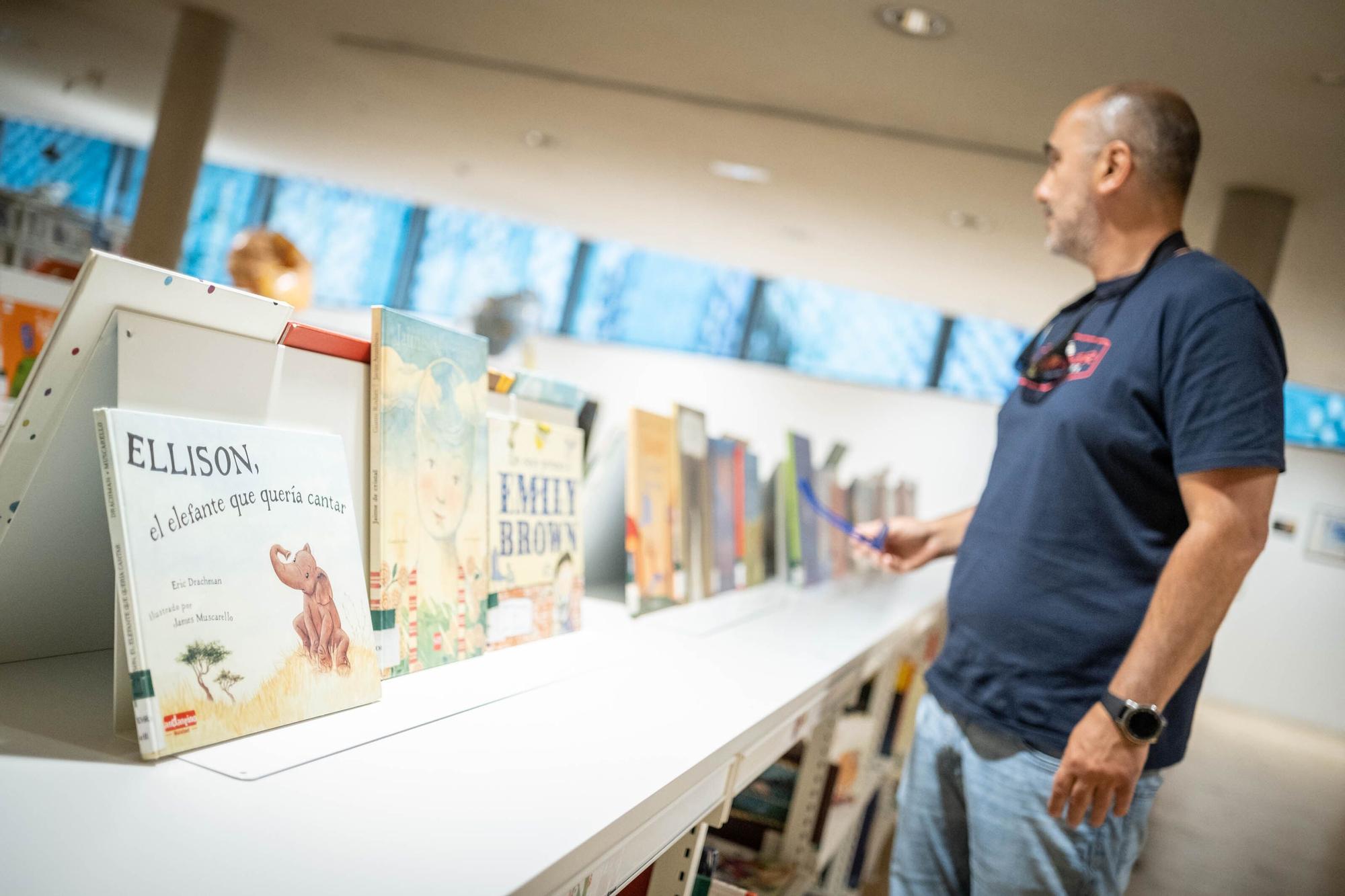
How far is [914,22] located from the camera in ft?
11.5

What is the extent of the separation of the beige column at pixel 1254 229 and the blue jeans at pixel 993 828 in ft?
12.1

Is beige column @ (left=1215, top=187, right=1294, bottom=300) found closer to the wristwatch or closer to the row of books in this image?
the row of books

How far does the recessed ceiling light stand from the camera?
5.85 metres

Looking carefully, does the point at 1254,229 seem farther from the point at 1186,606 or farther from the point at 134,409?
the point at 134,409

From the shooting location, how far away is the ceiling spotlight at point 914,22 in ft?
11.2

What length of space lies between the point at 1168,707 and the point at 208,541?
3.90 ft

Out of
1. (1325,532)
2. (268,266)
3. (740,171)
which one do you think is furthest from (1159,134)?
(740,171)

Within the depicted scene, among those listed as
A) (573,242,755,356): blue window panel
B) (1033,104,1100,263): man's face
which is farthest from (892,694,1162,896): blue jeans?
(573,242,755,356): blue window panel

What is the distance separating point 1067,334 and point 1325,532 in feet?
4.97

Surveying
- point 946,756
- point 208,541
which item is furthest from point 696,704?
point 208,541

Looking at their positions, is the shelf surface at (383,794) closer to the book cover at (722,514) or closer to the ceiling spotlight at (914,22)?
the book cover at (722,514)

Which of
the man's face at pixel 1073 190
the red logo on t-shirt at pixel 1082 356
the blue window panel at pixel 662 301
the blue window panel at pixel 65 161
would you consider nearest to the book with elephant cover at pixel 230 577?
the red logo on t-shirt at pixel 1082 356

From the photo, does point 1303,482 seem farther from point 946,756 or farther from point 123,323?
point 123,323

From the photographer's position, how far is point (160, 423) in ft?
2.60
